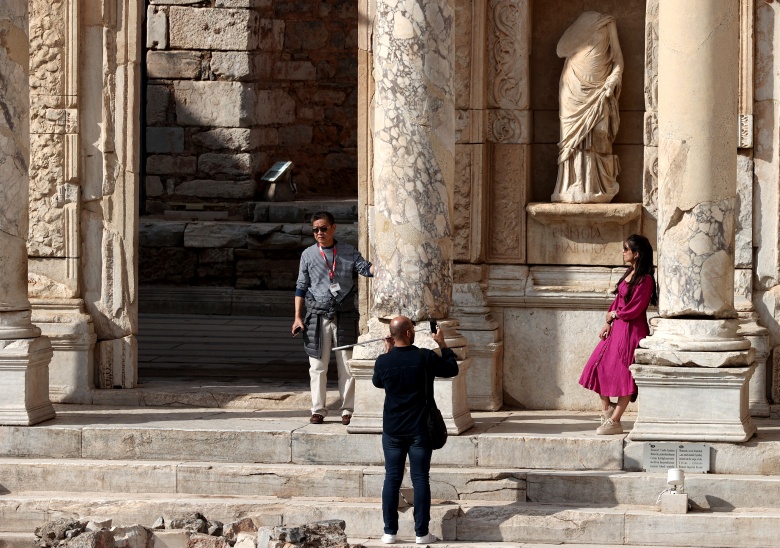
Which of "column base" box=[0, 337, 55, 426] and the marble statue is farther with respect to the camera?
the marble statue

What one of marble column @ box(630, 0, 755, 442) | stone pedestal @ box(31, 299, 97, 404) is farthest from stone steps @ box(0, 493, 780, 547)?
stone pedestal @ box(31, 299, 97, 404)

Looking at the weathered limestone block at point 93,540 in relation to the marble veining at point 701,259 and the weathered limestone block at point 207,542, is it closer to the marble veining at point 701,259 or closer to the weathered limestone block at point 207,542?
the weathered limestone block at point 207,542

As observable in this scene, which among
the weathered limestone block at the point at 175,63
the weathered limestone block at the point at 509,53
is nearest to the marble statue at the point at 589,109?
the weathered limestone block at the point at 509,53

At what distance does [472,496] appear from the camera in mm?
10633

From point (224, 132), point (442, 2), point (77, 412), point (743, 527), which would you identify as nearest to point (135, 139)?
point (77, 412)

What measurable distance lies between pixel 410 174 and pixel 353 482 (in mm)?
2220

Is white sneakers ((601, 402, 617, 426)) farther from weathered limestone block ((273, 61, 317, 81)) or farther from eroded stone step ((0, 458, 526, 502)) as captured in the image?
weathered limestone block ((273, 61, 317, 81))

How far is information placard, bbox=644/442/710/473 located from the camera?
34.8 ft

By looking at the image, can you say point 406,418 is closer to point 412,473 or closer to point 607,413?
point 412,473

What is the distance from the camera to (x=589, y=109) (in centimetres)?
1249

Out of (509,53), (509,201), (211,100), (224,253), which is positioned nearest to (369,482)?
(509,201)

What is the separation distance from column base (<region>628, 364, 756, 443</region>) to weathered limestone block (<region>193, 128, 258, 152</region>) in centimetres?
1147

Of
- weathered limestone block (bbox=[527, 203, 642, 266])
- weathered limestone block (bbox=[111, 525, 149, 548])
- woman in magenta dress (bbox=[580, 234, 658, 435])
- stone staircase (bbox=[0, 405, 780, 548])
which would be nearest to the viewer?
weathered limestone block (bbox=[111, 525, 149, 548])

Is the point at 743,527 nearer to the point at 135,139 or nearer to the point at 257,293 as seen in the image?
the point at 135,139
